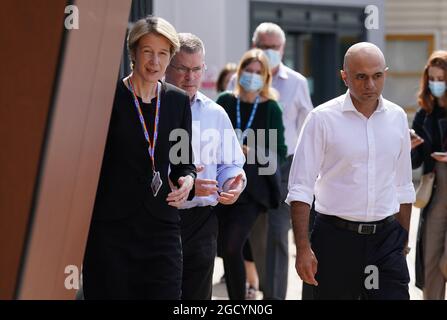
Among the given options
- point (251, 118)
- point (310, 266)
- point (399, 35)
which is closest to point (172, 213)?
point (310, 266)

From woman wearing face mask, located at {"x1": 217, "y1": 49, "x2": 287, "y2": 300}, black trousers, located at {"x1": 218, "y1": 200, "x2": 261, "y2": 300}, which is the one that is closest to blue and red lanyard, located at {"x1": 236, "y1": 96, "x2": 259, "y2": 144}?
woman wearing face mask, located at {"x1": 217, "y1": 49, "x2": 287, "y2": 300}

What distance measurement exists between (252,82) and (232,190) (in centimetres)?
252

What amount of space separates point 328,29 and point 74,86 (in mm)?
15392

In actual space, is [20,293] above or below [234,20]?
below

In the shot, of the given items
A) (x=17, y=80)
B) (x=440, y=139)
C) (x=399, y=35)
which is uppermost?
(x=399, y=35)

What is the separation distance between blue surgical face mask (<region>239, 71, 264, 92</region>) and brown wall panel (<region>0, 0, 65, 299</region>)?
429cm

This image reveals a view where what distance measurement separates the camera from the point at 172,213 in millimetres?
5012

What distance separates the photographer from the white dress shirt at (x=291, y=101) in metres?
9.22

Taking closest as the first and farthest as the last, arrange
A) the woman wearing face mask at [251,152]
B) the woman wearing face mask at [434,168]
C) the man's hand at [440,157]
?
the man's hand at [440,157], the woman wearing face mask at [251,152], the woman wearing face mask at [434,168]

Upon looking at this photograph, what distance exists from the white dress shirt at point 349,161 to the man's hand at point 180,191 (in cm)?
78

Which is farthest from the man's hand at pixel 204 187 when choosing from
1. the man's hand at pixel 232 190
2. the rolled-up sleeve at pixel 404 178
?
the rolled-up sleeve at pixel 404 178

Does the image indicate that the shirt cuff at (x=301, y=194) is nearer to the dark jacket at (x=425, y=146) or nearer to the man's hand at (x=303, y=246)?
the man's hand at (x=303, y=246)

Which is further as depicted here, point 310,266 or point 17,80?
point 310,266
